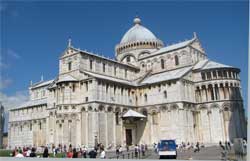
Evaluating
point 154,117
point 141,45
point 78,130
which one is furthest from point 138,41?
point 78,130

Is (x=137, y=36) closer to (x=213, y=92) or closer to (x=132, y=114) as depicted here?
(x=132, y=114)

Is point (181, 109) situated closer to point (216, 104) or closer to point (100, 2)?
point (216, 104)

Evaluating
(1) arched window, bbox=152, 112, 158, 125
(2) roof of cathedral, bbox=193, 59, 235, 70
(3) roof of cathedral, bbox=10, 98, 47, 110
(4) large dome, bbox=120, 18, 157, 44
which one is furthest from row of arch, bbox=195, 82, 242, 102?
(3) roof of cathedral, bbox=10, 98, 47, 110

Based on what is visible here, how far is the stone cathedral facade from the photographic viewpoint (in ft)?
72.9

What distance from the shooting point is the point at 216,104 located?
22.9 m

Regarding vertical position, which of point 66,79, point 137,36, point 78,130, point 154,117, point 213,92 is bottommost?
point 78,130

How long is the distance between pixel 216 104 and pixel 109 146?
8.64 metres

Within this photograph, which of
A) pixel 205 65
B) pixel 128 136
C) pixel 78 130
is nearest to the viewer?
pixel 78 130

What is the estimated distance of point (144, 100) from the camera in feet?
83.6

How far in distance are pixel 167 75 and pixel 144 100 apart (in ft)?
9.36

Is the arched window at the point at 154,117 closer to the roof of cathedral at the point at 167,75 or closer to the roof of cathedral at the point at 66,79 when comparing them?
the roof of cathedral at the point at 167,75

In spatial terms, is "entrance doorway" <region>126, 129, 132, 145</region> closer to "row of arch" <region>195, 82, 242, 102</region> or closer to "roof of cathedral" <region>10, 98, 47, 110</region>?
"row of arch" <region>195, 82, 242, 102</region>

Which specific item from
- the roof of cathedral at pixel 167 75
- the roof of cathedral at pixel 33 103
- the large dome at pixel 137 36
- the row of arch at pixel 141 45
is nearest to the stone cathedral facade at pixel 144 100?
the roof of cathedral at pixel 167 75

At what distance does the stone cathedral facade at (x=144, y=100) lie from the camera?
22.2m
